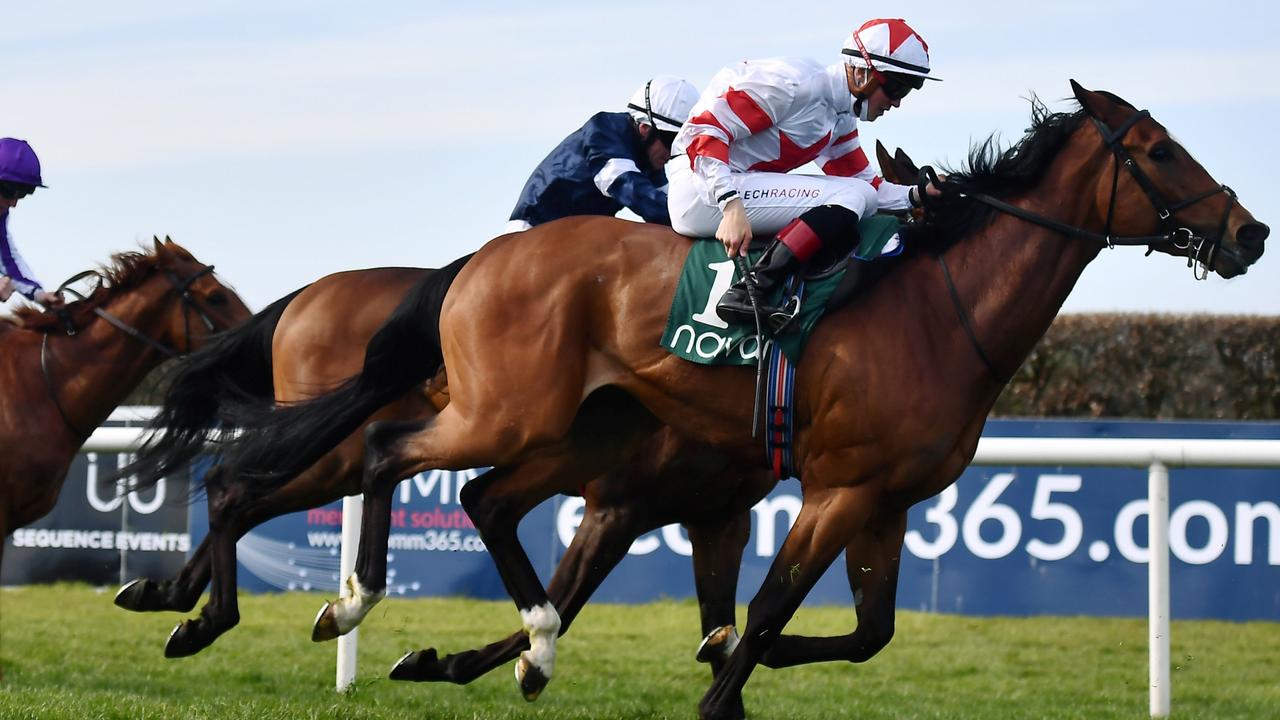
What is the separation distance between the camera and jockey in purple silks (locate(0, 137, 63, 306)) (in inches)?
234

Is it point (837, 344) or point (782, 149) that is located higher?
point (782, 149)

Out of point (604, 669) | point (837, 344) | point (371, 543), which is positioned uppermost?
point (837, 344)

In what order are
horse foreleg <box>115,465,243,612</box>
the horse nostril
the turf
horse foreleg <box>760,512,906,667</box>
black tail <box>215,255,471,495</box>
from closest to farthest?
1. the horse nostril
2. horse foreleg <box>760,512,906,667</box>
3. black tail <box>215,255,471,495</box>
4. horse foreleg <box>115,465,243,612</box>
5. the turf

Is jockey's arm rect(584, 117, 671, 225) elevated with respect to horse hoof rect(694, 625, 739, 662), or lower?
elevated

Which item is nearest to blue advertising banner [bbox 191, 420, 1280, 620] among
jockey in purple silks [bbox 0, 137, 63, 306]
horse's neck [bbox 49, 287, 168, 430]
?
horse's neck [bbox 49, 287, 168, 430]

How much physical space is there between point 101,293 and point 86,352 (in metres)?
0.29

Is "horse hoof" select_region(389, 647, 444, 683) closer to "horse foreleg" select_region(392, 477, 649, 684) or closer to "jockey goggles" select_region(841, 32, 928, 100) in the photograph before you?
"horse foreleg" select_region(392, 477, 649, 684)

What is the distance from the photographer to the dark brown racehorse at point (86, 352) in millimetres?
5699

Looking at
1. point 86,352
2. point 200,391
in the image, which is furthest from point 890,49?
point 86,352

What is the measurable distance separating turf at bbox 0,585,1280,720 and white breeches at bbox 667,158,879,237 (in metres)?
1.65

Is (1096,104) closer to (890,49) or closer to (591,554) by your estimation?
(890,49)

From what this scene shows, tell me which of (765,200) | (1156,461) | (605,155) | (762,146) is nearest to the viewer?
(765,200)

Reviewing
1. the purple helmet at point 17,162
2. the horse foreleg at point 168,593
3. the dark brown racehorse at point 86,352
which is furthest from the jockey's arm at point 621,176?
the purple helmet at point 17,162

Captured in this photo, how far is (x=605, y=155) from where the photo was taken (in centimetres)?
497
